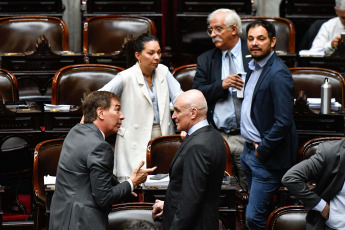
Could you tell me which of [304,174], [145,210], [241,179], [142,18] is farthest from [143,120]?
[142,18]

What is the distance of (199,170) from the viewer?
9.34 feet

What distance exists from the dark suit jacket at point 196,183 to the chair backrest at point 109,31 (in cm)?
299

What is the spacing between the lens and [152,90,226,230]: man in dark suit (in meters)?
2.84

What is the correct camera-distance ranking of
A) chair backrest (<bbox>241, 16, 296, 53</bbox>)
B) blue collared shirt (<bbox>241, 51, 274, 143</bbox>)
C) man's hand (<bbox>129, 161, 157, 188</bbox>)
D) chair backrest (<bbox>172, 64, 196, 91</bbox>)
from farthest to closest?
1. chair backrest (<bbox>241, 16, 296, 53</bbox>)
2. chair backrest (<bbox>172, 64, 196, 91</bbox>)
3. blue collared shirt (<bbox>241, 51, 274, 143</bbox>)
4. man's hand (<bbox>129, 161, 157, 188</bbox>)

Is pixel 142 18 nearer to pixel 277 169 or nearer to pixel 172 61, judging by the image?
pixel 172 61

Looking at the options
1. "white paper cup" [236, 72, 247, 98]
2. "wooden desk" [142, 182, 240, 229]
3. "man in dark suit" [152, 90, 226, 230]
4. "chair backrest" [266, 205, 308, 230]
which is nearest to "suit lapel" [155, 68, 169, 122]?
"white paper cup" [236, 72, 247, 98]

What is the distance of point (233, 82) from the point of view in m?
4.12

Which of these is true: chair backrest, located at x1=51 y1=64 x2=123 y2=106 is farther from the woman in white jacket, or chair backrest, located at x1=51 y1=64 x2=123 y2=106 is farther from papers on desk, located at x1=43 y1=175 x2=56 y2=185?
papers on desk, located at x1=43 y1=175 x2=56 y2=185

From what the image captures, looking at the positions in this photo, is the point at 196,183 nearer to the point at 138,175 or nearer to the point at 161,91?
the point at 138,175

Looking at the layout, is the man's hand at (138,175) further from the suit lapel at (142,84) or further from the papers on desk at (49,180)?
the suit lapel at (142,84)

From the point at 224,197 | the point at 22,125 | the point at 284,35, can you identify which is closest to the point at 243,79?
the point at 224,197

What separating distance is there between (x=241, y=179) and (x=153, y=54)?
0.97 m

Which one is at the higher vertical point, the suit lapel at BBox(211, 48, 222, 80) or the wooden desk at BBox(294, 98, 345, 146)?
the suit lapel at BBox(211, 48, 222, 80)

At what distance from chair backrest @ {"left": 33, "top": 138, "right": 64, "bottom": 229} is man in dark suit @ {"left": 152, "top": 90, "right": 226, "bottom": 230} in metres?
1.09
